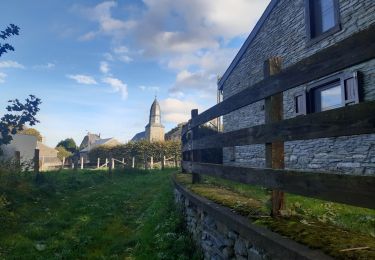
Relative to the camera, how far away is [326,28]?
10000 millimetres

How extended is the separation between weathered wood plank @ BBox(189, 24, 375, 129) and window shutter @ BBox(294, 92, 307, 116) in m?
7.57

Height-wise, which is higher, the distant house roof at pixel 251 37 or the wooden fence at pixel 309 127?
the distant house roof at pixel 251 37

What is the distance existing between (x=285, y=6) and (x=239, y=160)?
24.3 feet

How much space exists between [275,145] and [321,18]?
8.80 meters

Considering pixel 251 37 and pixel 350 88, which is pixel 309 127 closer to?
pixel 350 88

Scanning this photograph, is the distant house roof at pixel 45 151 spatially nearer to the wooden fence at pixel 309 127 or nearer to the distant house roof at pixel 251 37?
the distant house roof at pixel 251 37

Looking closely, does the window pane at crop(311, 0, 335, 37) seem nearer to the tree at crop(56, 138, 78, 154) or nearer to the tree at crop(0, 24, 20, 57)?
the tree at crop(0, 24, 20, 57)

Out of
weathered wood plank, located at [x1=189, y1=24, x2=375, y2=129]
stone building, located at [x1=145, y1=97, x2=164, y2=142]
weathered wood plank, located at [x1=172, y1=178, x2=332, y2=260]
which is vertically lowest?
weathered wood plank, located at [x1=172, y1=178, x2=332, y2=260]

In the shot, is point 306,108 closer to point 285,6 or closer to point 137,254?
point 285,6

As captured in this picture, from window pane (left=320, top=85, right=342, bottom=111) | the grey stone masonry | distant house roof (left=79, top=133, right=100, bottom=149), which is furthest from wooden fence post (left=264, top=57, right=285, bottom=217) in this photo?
distant house roof (left=79, top=133, right=100, bottom=149)

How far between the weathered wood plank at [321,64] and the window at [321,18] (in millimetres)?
7268

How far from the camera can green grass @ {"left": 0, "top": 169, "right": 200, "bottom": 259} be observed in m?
5.63

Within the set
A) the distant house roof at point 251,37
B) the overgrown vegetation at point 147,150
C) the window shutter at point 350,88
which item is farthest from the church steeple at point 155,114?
the window shutter at point 350,88

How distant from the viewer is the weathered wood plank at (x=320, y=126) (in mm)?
1957
